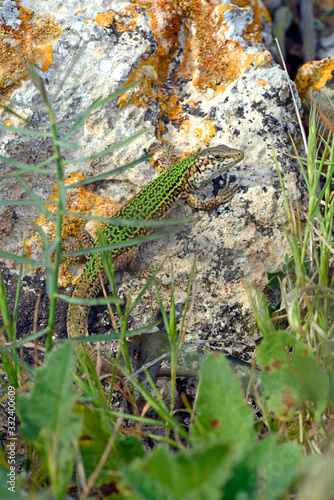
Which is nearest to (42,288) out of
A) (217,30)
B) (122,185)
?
(122,185)

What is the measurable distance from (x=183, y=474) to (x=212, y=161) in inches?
91.7

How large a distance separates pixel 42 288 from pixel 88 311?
329 mm

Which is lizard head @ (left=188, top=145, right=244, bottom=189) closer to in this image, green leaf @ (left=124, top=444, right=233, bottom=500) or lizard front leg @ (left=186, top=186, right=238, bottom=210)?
lizard front leg @ (left=186, top=186, right=238, bottom=210)

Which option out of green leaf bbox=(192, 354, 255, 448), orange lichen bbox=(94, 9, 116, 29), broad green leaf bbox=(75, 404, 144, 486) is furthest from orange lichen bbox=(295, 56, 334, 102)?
broad green leaf bbox=(75, 404, 144, 486)

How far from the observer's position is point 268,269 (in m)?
2.74

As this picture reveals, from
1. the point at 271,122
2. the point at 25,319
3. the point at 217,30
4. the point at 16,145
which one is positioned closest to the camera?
the point at 25,319

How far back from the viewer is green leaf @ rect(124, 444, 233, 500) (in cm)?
86

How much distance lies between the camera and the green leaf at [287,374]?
1.49 metres

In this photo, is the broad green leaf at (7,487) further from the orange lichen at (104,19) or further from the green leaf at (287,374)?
the orange lichen at (104,19)

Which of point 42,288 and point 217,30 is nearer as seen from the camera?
point 42,288

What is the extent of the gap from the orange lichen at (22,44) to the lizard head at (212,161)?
1.27m

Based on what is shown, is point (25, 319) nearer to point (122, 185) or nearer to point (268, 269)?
point (122, 185)

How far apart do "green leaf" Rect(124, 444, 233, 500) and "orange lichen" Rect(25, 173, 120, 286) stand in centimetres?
203

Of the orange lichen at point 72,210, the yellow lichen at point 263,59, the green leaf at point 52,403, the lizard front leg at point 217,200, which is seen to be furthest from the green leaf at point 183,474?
the yellow lichen at point 263,59
